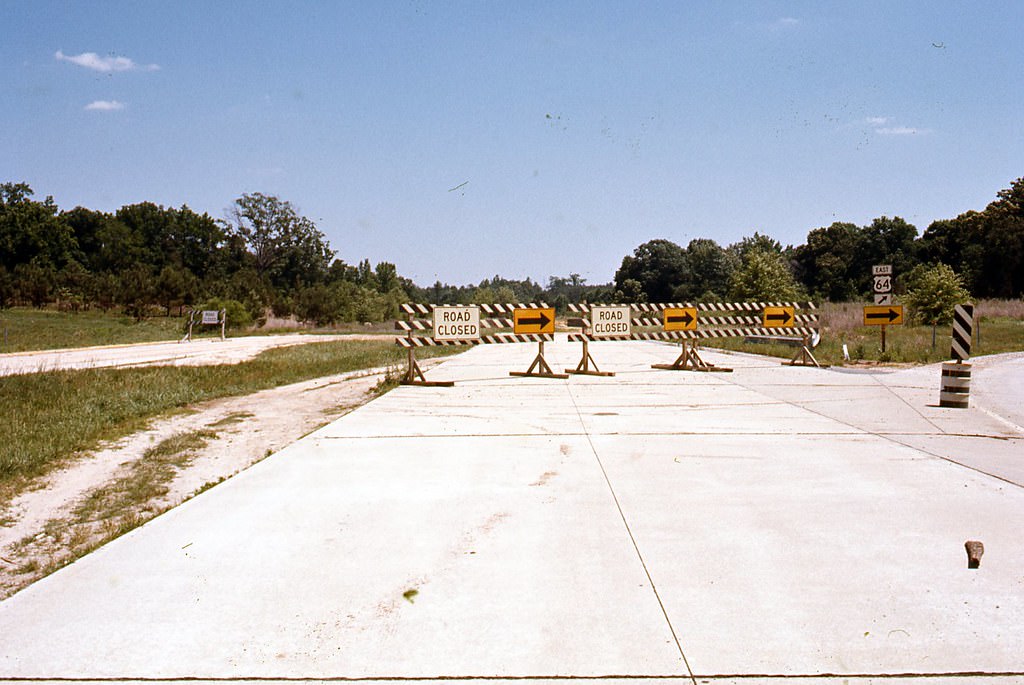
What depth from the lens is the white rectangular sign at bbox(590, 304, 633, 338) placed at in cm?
1966

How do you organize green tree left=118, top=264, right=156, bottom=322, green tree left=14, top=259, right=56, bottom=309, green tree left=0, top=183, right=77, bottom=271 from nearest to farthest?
green tree left=14, top=259, right=56, bottom=309, green tree left=118, top=264, right=156, bottom=322, green tree left=0, top=183, right=77, bottom=271

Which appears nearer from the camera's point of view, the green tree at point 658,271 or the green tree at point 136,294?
the green tree at point 136,294

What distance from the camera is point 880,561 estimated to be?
528cm

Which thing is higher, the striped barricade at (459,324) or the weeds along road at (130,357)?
the striped barricade at (459,324)

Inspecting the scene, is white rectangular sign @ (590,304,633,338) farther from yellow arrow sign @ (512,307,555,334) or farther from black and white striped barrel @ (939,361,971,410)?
black and white striped barrel @ (939,361,971,410)

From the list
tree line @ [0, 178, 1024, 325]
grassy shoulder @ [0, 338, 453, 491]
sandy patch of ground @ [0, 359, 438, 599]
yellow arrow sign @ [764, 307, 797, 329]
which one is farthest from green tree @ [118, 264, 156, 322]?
yellow arrow sign @ [764, 307, 797, 329]

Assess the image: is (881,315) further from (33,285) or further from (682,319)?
(33,285)

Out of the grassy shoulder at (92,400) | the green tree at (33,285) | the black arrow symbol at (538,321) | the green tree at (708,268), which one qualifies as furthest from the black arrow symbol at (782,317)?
the green tree at (708,268)

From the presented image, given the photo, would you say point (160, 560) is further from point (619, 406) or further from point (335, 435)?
point (619, 406)

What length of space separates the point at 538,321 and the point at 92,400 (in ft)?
30.2

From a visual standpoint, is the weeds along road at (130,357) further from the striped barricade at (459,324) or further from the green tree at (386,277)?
the green tree at (386,277)

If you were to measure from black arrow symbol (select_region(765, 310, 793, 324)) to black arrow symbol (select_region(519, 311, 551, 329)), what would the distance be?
256 inches

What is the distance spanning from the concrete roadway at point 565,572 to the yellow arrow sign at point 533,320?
868 centimetres

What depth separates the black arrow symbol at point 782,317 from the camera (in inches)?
832
